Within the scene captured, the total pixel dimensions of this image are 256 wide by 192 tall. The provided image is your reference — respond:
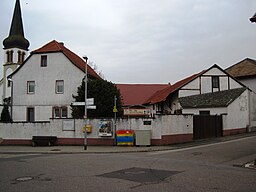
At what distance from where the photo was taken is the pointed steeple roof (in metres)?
55.1

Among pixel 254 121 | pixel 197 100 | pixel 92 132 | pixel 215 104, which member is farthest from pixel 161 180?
pixel 254 121

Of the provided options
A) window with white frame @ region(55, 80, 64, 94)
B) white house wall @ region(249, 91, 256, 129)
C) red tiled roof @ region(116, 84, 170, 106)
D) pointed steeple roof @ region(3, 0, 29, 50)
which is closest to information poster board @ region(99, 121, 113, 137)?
window with white frame @ region(55, 80, 64, 94)

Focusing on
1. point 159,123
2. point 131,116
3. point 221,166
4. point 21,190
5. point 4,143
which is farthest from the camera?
point 4,143

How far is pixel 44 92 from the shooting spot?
37.3 m

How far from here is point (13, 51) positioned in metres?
54.9

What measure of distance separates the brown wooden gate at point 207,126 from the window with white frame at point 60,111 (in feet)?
51.1

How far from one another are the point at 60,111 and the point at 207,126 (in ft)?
54.7

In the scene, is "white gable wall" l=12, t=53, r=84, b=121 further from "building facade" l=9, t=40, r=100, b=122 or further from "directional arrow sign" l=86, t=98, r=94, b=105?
"directional arrow sign" l=86, t=98, r=94, b=105

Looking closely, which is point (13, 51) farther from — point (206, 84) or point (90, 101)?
point (90, 101)

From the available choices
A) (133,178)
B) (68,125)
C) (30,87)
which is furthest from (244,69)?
(133,178)

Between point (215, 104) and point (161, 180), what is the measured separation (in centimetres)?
2332

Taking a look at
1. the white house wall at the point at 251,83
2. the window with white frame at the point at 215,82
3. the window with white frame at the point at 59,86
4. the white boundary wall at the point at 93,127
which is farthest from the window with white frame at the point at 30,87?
the white house wall at the point at 251,83

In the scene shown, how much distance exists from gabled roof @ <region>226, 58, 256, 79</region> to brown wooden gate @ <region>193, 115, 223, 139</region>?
1630 centimetres

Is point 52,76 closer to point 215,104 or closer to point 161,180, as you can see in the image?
point 215,104
